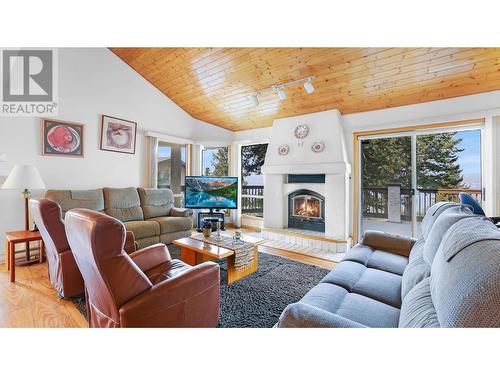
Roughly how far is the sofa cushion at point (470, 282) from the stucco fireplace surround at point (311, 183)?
2.35m

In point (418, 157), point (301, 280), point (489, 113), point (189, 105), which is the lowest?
point (301, 280)

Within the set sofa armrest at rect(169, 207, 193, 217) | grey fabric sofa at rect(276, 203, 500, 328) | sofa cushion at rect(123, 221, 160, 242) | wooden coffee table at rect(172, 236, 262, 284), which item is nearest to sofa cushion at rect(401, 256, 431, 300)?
grey fabric sofa at rect(276, 203, 500, 328)

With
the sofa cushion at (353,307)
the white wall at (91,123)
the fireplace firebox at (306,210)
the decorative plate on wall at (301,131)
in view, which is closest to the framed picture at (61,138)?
the white wall at (91,123)

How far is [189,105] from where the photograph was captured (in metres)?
4.66

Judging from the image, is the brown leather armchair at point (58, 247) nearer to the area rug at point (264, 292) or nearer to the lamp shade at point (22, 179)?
the area rug at point (264, 292)

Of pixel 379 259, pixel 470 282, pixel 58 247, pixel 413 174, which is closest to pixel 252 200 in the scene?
pixel 413 174

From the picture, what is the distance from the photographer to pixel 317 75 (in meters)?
3.10

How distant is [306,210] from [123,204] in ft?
10.6

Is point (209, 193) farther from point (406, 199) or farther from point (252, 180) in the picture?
point (406, 199)

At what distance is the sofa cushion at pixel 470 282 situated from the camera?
693 millimetres

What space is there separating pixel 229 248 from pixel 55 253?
5.03 ft
